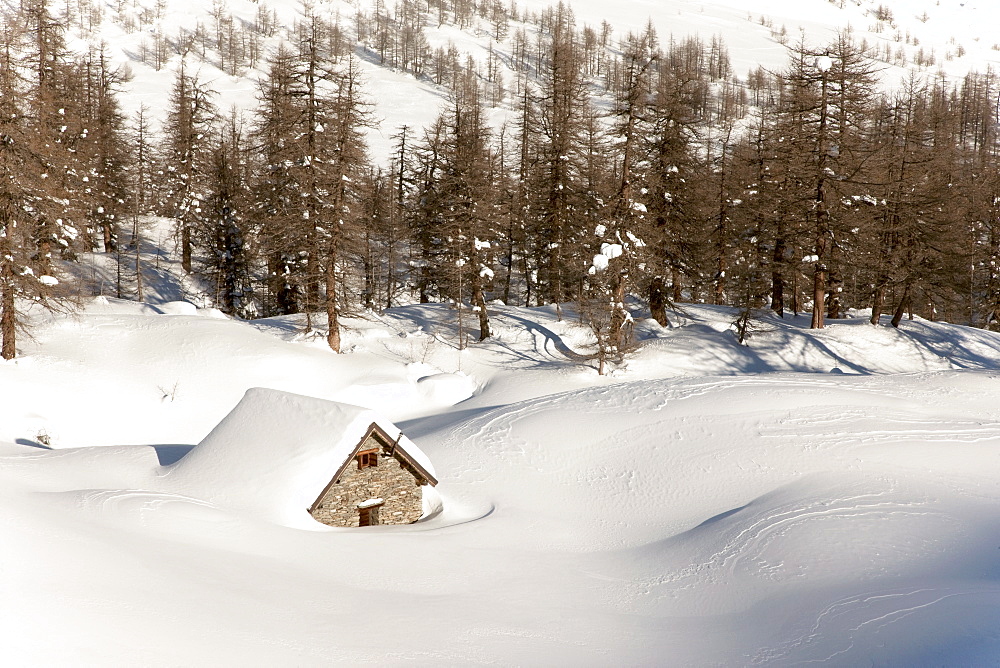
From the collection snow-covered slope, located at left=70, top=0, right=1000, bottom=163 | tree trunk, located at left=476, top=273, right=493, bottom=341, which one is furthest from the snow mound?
snow-covered slope, located at left=70, top=0, right=1000, bottom=163

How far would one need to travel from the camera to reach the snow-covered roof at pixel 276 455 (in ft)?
49.3

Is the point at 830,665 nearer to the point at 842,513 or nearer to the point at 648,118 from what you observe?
the point at 842,513

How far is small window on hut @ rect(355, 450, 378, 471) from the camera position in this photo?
16.5m

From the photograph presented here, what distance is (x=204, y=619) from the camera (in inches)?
363

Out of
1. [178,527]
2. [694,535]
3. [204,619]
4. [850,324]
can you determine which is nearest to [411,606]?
[204,619]

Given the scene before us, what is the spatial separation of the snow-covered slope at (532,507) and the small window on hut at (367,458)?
1.74m

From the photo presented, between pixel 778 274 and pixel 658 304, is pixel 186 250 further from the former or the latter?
pixel 778 274

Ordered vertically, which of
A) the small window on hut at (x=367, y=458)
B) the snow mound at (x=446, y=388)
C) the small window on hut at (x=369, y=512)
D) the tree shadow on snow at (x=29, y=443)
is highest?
the small window on hut at (x=367, y=458)

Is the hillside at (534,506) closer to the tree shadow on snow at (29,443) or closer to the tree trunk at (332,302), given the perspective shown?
the tree shadow on snow at (29,443)

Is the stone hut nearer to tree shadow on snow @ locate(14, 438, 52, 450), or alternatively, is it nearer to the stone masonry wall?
the stone masonry wall

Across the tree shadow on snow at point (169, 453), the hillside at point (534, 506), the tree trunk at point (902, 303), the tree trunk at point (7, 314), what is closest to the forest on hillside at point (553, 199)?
the tree trunk at point (7, 314)

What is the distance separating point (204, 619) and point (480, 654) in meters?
4.12

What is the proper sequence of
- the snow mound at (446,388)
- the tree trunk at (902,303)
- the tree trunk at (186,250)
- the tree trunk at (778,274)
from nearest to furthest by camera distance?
the snow mound at (446,388) < the tree trunk at (778,274) < the tree trunk at (902,303) < the tree trunk at (186,250)

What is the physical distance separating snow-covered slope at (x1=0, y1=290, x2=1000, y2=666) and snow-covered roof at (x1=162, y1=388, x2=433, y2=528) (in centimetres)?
18
